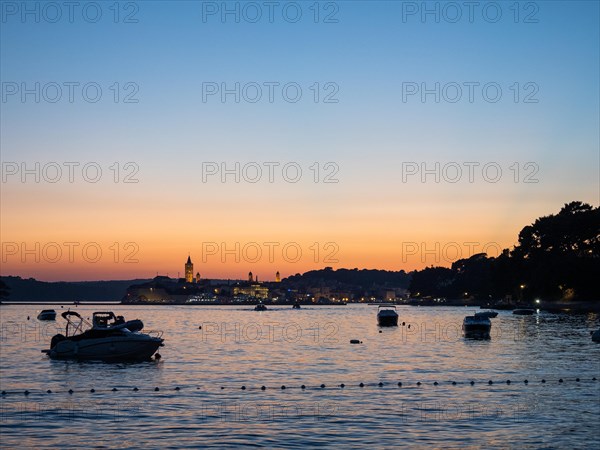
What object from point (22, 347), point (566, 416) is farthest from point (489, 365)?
point (22, 347)

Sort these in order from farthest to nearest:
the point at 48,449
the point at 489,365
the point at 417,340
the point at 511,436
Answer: the point at 417,340 → the point at 489,365 → the point at 511,436 → the point at 48,449

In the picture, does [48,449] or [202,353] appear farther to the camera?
[202,353]

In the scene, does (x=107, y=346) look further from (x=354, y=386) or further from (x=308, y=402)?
(x=308, y=402)

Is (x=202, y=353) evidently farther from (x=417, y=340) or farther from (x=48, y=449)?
(x=48, y=449)

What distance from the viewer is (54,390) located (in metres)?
49.3

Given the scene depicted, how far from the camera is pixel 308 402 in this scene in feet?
140

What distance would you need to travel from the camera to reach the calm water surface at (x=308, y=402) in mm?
32094

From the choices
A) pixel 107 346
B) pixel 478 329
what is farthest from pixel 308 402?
pixel 478 329

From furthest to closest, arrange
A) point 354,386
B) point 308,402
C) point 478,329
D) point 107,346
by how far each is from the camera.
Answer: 1. point 478,329
2. point 107,346
3. point 354,386
4. point 308,402

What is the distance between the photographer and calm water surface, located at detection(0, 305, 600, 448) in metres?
32.1

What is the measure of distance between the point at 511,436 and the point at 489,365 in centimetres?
3364

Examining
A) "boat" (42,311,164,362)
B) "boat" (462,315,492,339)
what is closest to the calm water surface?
"boat" (42,311,164,362)

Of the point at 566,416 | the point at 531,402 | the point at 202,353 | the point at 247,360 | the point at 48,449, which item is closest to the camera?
the point at 48,449

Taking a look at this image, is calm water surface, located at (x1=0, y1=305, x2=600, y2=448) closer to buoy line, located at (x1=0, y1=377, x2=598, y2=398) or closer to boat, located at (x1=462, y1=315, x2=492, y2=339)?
buoy line, located at (x1=0, y1=377, x2=598, y2=398)
